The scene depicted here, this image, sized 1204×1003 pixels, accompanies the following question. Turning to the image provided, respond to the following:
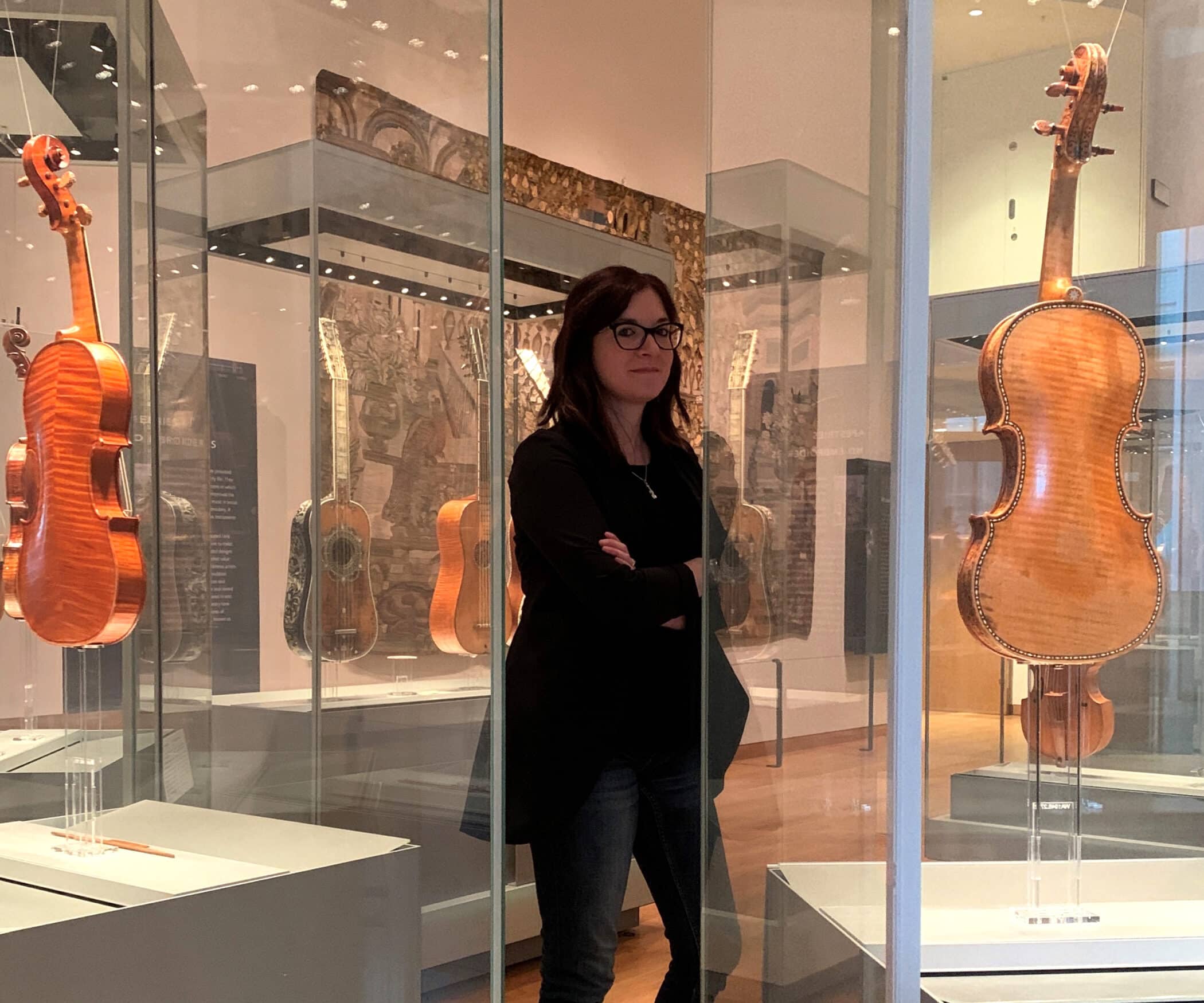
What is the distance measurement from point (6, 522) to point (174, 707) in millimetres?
461

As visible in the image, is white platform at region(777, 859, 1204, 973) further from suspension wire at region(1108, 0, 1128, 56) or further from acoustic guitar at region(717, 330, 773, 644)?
suspension wire at region(1108, 0, 1128, 56)

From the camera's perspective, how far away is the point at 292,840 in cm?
183

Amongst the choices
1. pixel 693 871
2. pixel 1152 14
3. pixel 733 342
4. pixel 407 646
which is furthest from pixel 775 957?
pixel 1152 14

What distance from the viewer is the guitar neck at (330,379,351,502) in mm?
1791

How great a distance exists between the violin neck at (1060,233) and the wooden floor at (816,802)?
508 millimetres

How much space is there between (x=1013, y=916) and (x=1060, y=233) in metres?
0.79

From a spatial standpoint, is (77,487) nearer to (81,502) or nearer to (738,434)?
(81,502)

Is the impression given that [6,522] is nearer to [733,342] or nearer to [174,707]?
[174,707]

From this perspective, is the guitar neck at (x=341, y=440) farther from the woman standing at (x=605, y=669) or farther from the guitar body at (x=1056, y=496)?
the guitar body at (x=1056, y=496)

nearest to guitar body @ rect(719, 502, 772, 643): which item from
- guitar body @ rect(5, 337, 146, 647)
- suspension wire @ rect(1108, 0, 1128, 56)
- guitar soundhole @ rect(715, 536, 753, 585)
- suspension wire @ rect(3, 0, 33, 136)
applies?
guitar soundhole @ rect(715, 536, 753, 585)

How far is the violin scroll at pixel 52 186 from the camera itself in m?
1.94

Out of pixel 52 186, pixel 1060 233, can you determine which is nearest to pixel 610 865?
pixel 1060 233

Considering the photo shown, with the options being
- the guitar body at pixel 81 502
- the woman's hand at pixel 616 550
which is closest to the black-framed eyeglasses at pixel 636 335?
the woman's hand at pixel 616 550

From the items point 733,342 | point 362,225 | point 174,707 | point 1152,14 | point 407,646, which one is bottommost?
point 174,707
